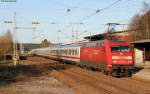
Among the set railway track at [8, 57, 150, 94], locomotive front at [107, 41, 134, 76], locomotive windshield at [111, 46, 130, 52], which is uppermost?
locomotive windshield at [111, 46, 130, 52]

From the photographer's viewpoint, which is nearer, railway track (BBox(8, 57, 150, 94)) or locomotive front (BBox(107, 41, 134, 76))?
railway track (BBox(8, 57, 150, 94))

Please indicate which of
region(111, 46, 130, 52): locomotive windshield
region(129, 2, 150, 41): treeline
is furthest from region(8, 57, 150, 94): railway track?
region(129, 2, 150, 41): treeline

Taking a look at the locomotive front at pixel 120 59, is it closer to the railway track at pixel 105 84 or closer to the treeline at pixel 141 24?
the railway track at pixel 105 84

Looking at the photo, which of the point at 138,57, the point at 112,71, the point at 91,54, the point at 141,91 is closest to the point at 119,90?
the point at 141,91

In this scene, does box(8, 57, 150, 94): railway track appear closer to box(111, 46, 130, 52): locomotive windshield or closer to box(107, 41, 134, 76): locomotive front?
box(107, 41, 134, 76): locomotive front

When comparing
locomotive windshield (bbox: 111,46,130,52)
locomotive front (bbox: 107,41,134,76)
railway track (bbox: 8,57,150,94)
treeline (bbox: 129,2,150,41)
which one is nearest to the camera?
railway track (bbox: 8,57,150,94)

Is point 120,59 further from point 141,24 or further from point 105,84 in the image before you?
point 141,24

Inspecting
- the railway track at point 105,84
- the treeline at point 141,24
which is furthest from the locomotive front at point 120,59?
the treeline at point 141,24

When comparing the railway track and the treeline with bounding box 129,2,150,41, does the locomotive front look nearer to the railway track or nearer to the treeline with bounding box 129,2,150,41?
the railway track

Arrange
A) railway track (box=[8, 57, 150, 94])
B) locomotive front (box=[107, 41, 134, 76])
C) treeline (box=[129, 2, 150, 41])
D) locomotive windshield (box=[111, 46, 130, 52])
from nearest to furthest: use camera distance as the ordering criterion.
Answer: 1. railway track (box=[8, 57, 150, 94])
2. locomotive front (box=[107, 41, 134, 76])
3. locomotive windshield (box=[111, 46, 130, 52])
4. treeline (box=[129, 2, 150, 41])

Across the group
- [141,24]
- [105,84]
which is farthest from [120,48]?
[141,24]

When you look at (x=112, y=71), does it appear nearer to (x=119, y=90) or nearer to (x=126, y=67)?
(x=126, y=67)

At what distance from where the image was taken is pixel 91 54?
35812mm

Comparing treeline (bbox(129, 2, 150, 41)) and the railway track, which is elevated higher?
treeline (bbox(129, 2, 150, 41))
